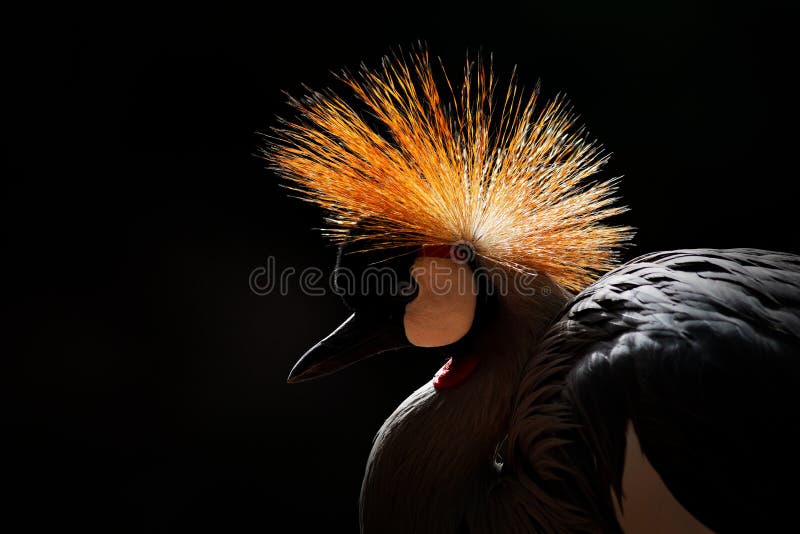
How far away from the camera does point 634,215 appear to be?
55.5 inches

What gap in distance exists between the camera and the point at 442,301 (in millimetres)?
822

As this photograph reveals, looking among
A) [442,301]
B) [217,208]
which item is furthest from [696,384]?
[217,208]

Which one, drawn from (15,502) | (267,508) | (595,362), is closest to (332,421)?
(267,508)

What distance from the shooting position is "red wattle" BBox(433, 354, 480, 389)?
2.78ft

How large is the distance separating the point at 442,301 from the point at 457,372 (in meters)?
0.10

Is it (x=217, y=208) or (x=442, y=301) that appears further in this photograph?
(x=217, y=208)

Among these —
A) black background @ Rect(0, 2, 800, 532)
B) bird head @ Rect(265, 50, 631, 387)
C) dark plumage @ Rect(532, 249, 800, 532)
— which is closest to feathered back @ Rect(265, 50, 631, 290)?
bird head @ Rect(265, 50, 631, 387)

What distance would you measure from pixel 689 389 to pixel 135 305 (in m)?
1.16

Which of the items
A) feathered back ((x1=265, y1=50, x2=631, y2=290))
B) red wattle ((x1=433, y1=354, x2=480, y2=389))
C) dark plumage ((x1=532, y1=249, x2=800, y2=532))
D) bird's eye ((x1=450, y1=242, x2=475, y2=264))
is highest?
feathered back ((x1=265, y1=50, x2=631, y2=290))

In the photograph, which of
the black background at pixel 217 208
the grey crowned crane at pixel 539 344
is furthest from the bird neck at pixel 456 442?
the black background at pixel 217 208

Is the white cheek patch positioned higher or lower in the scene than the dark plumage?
higher

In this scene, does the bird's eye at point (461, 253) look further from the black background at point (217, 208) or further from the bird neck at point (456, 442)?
the black background at point (217, 208)

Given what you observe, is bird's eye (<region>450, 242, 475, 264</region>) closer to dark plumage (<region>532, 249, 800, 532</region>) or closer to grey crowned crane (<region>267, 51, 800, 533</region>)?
grey crowned crane (<region>267, 51, 800, 533</region>)

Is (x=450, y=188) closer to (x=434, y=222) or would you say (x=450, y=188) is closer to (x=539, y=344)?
(x=434, y=222)
